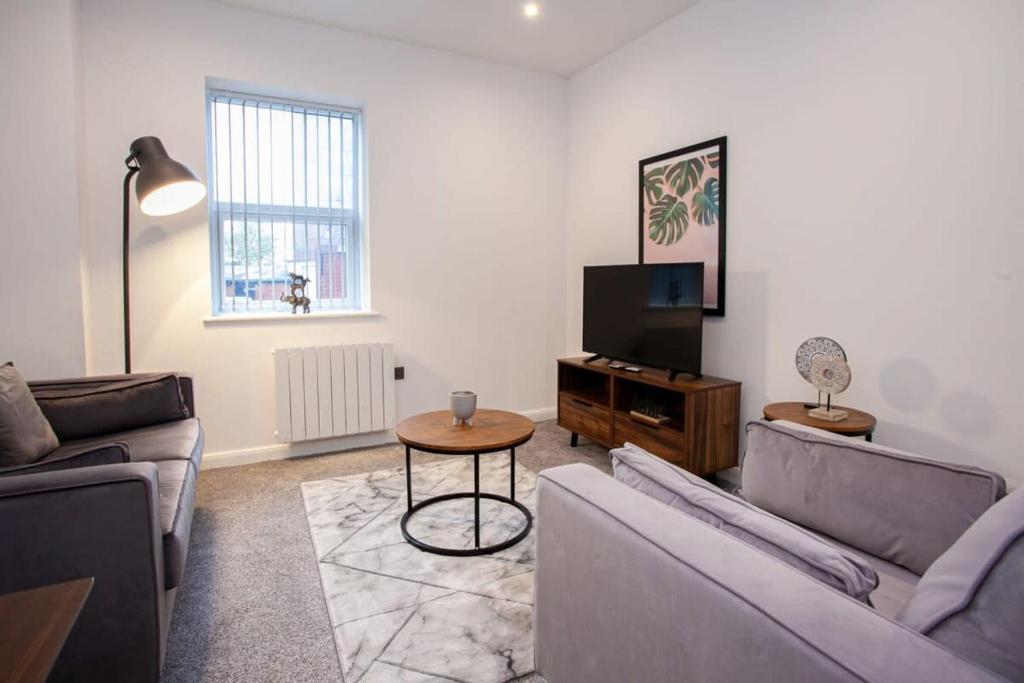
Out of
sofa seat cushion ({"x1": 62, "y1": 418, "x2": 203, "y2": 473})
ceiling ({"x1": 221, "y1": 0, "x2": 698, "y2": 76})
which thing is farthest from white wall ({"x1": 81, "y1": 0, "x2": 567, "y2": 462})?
sofa seat cushion ({"x1": 62, "y1": 418, "x2": 203, "y2": 473})

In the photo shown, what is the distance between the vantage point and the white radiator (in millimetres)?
3682

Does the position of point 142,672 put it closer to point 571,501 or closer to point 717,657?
point 571,501

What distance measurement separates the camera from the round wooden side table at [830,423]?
237 cm

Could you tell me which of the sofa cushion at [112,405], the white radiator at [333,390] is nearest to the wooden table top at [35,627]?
the sofa cushion at [112,405]

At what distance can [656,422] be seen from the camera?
323 centimetres

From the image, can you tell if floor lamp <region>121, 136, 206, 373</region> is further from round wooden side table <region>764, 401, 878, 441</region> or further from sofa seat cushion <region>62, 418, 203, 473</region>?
round wooden side table <region>764, 401, 878, 441</region>

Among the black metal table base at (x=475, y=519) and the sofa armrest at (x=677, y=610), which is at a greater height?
the sofa armrest at (x=677, y=610)

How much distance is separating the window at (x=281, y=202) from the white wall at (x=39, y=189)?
78cm

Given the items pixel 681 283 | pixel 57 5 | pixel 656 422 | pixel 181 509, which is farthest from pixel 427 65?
pixel 181 509

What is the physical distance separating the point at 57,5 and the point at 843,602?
4.02m

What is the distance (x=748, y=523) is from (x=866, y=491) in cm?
59

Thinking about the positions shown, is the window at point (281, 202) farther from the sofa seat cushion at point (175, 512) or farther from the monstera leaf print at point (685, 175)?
the monstera leaf print at point (685, 175)

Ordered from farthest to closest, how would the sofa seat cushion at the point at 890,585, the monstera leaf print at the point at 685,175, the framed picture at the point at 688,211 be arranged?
the monstera leaf print at the point at 685,175 → the framed picture at the point at 688,211 → the sofa seat cushion at the point at 890,585

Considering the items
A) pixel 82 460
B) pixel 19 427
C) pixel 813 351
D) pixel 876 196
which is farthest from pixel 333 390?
pixel 876 196
